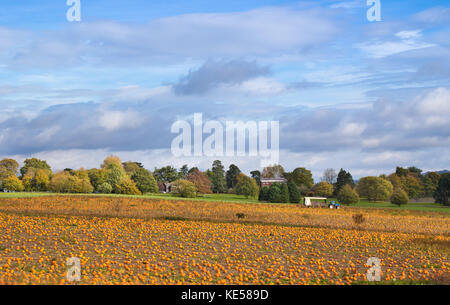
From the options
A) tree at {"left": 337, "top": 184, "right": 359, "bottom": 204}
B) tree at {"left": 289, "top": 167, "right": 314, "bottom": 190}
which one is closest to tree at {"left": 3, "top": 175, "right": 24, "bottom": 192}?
tree at {"left": 337, "top": 184, "right": 359, "bottom": 204}

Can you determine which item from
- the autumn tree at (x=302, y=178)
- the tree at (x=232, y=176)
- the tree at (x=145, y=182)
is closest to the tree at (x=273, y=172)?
the tree at (x=232, y=176)

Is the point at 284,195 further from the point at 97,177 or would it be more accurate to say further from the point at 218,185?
the point at 218,185

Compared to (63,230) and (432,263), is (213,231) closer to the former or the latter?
(63,230)

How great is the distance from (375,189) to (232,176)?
59501mm

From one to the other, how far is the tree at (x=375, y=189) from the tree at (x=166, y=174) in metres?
58.9

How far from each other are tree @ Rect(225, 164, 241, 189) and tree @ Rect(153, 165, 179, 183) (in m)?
17.1

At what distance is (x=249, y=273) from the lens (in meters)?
14.0

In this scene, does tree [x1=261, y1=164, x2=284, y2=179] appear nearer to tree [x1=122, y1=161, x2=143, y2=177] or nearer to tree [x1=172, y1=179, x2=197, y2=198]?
tree [x1=122, y1=161, x2=143, y2=177]

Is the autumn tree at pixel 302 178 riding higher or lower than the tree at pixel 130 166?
lower

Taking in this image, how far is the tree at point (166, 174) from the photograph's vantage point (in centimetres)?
13362

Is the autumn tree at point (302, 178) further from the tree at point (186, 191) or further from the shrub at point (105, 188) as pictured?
the shrub at point (105, 188)
